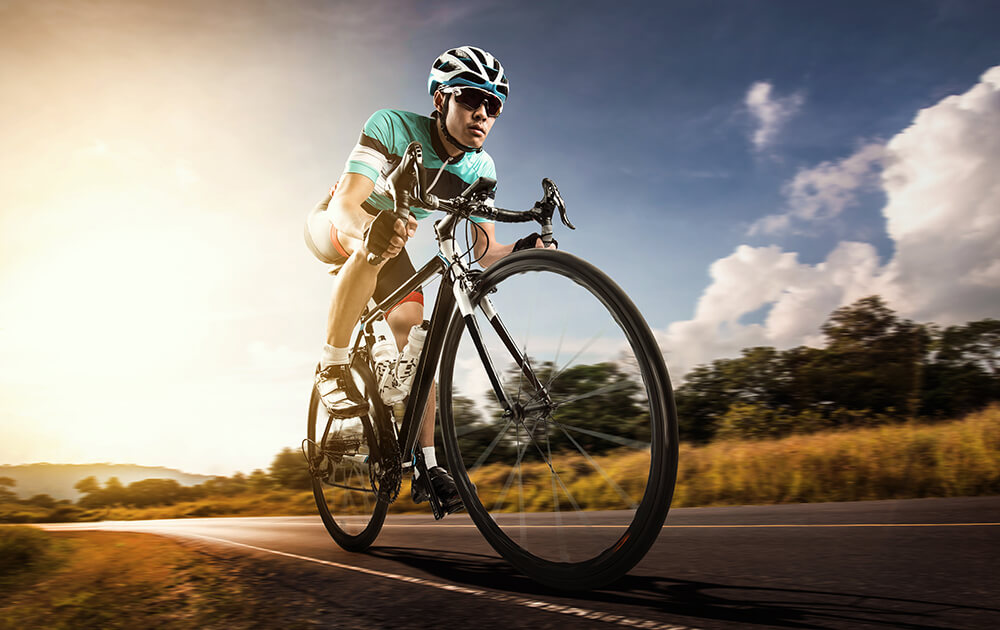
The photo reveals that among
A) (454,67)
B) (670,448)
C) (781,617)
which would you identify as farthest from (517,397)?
(454,67)

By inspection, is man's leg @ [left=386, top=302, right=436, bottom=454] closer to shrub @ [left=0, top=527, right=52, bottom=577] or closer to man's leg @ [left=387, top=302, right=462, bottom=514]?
man's leg @ [left=387, top=302, right=462, bottom=514]

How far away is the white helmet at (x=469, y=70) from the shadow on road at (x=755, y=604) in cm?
249

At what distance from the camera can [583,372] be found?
2717mm

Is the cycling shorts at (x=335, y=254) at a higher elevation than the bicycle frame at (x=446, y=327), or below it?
higher

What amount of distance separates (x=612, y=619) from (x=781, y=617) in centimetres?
52

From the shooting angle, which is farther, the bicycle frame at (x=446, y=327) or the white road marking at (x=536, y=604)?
the bicycle frame at (x=446, y=327)

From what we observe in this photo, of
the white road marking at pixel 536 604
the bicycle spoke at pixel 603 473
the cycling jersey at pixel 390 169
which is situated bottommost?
the white road marking at pixel 536 604

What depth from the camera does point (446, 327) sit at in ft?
11.0

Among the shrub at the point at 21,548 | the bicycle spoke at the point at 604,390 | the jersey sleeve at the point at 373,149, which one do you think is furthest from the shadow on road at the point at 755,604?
the shrub at the point at 21,548

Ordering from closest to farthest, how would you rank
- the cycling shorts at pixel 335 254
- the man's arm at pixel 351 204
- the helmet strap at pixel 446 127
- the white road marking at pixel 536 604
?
the white road marking at pixel 536 604, the man's arm at pixel 351 204, the helmet strap at pixel 446 127, the cycling shorts at pixel 335 254

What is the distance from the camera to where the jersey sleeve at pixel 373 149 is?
3.65 m

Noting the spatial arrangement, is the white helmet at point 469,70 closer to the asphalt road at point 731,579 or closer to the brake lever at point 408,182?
the brake lever at point 408,182

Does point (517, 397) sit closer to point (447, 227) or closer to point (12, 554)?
point (447, 227)

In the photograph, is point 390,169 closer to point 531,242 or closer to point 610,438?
point 531,242
